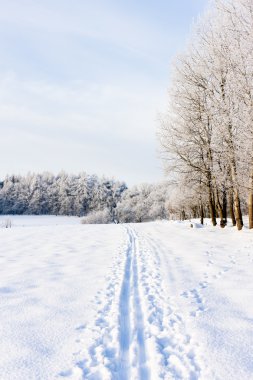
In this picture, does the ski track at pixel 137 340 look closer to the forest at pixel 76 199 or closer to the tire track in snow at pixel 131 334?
the tire track in snow at pixel 131 334

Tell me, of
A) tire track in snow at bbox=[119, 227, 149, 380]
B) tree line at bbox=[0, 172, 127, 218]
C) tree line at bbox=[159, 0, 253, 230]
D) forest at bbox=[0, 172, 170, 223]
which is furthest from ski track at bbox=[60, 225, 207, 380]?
tree line at bbox=[0, 172, 127, 218]

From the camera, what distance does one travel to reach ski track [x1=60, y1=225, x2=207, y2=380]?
12.8 ft

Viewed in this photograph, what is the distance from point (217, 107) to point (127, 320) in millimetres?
13640

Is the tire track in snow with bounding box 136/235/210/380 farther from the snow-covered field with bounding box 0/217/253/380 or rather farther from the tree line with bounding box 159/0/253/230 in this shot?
the tree line with bounding box 159/0/253/230

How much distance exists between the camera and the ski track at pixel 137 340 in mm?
3898

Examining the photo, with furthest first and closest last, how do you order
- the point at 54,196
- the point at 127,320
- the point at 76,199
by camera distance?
the point at 54,196 → the point at 76,199 → the point at 127,320

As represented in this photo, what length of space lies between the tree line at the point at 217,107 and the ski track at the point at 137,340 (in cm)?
964

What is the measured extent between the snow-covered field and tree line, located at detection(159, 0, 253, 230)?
6965 mm

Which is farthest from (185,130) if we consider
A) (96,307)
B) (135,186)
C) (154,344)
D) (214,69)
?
(135,186)

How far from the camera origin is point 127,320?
5520mm

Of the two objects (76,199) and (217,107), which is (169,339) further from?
(76,199)

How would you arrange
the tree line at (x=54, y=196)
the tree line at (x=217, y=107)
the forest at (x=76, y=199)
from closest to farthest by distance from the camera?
1. the tree line at (x=217, y=107)
2. the forest at (x=76, y=199)
3. the tree line at (x=54, y=196)

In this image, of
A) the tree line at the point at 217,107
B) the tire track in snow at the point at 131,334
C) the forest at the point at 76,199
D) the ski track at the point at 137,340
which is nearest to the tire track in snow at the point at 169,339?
the ski track at the point at 137,340

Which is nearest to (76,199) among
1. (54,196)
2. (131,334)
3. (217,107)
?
(54,196)
